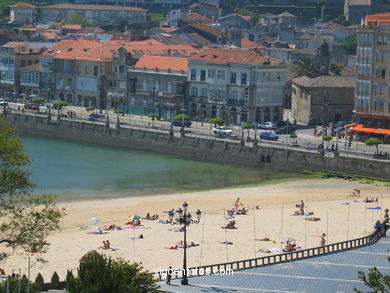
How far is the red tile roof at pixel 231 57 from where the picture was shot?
100375mm

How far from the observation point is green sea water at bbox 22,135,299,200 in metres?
74.9

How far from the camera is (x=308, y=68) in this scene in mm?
112000

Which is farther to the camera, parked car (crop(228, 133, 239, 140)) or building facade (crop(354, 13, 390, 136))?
parked car (crop(228, 133, 239, 140))

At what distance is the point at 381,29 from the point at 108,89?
32847mm

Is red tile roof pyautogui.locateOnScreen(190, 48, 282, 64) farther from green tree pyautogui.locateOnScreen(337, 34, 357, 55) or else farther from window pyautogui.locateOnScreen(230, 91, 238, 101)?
green tree pyautogui.locateOnScreen(337, 34, 357, 55)

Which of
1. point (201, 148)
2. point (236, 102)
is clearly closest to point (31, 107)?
point (236, 102)

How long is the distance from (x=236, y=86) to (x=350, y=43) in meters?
48.4

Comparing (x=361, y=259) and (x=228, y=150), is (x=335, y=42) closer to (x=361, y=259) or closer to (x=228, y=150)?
(x=228, y=150)

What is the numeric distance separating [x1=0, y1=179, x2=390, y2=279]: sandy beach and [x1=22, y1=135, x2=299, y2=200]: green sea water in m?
3.39

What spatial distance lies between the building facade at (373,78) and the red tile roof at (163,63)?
20.6 m

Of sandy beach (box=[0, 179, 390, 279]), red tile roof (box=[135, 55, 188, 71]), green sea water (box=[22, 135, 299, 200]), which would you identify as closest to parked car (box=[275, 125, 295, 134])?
green sea water (box=[22, 135, 299, 200])

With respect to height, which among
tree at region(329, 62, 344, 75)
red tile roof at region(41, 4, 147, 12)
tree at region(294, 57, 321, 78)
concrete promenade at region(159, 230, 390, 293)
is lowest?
A: tree at region(329, 62, 344, 75)

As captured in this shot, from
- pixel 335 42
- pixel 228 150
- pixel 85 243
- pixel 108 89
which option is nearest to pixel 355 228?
pixel 85 243

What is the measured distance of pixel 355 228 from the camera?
57844 millimetres
